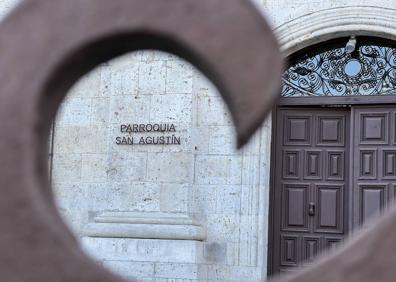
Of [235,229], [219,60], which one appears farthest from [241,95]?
[235,229]

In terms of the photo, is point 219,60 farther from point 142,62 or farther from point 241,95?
point 142,62

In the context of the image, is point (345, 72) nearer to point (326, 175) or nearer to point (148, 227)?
point (326, 175)

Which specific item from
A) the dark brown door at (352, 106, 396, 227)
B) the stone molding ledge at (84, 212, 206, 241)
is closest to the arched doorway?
the dark brown door at (352, 106, 396, 227)

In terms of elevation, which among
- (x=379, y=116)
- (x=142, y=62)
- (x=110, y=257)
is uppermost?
(x=142, y=62)

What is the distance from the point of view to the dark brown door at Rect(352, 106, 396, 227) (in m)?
9.41

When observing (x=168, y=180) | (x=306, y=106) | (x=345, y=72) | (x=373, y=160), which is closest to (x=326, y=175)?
(x=373, y=160)

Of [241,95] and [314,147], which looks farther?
[314,147]

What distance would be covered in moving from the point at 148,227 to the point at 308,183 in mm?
2074

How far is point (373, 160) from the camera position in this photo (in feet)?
31.1

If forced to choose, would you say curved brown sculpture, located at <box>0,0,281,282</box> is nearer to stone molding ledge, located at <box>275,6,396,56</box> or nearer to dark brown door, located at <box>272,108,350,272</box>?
stone molding ledge, located at <box>275,6,396,56</box>

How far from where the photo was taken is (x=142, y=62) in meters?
9.83

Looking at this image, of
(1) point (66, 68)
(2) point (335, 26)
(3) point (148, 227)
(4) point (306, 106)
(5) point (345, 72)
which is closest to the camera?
(1) point (66, 68)

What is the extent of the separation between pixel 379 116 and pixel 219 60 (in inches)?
294

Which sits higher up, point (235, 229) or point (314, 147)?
point (314, 147)
